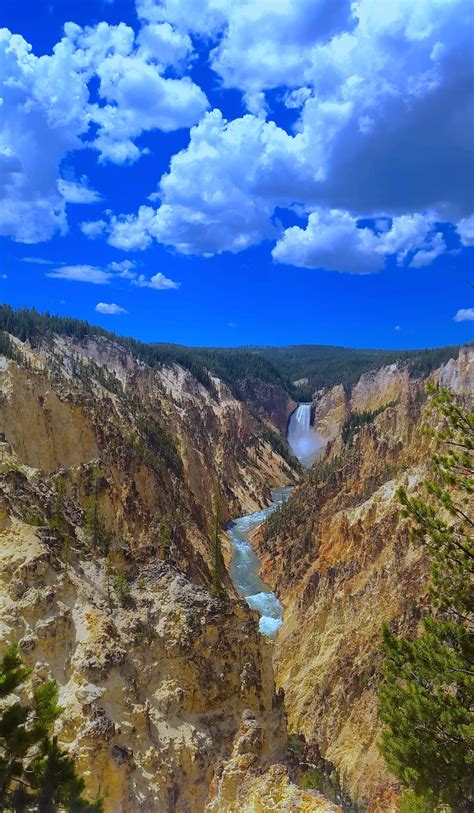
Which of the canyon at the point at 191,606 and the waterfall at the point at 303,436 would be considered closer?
the canyon at the point at 191,606

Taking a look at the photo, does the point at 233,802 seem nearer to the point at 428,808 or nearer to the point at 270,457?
the point at 428,808

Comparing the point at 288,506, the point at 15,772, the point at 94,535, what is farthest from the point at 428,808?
the point at 288,506

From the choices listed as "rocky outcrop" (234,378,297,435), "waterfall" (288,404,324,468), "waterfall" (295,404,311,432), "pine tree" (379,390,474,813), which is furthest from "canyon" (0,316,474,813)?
"waterfall" (295,404,311,432)

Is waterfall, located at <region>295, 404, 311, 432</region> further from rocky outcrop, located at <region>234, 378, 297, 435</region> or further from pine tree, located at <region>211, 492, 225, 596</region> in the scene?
pine tree, located at <region>211, 492, 225, 596</region>

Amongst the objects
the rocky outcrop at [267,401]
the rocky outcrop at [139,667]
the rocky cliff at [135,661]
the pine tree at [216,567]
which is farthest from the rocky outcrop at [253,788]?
the rocky outcrop at [267,401]

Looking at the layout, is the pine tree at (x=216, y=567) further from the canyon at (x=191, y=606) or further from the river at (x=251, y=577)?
the river at (x=251, y=577)

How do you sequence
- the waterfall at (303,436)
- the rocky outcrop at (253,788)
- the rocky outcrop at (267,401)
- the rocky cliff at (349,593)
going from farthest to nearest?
the rocky outcrop at (267,401) → the waterfall at (303,436) → the rocky cliff at (349,593) → the rocky outcrop at (253,788)
